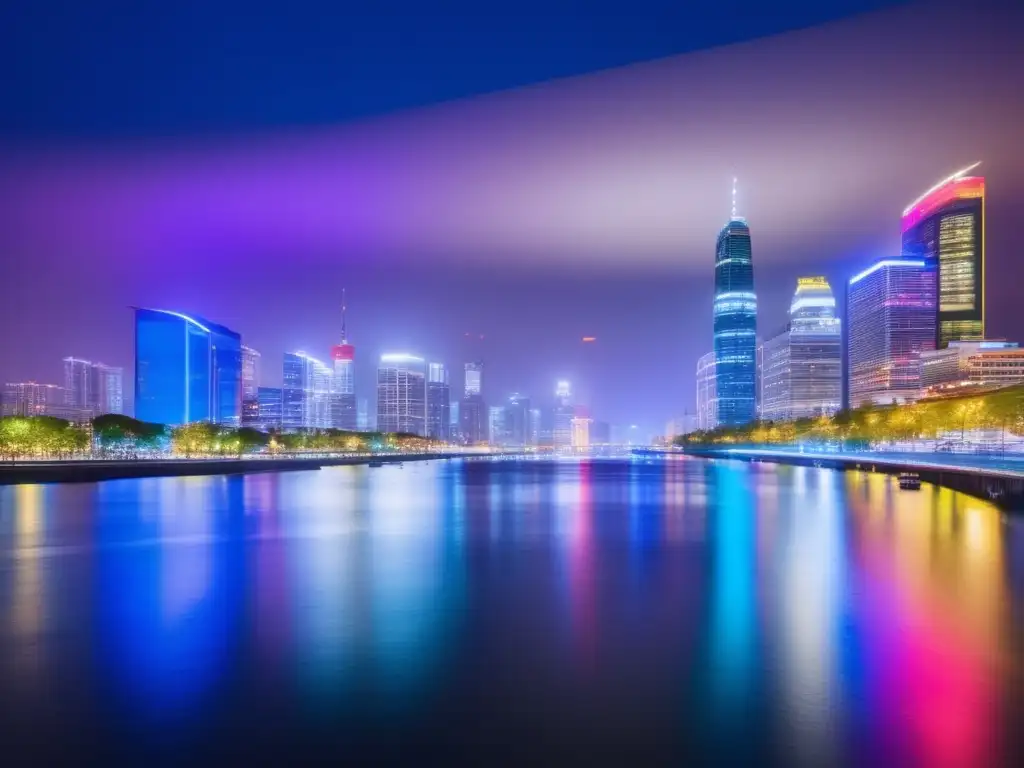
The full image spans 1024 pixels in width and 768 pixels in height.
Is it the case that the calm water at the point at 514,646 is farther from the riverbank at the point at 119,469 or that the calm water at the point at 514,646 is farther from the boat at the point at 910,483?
the riverbank at the point at 119,469

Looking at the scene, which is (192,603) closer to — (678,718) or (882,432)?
(678,718)

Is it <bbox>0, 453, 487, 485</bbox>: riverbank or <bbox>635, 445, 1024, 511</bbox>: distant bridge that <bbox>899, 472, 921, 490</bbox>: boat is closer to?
<bbox>635, 445, 1024, 511</bbox>: distant bridge

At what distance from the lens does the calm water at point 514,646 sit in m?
8.98

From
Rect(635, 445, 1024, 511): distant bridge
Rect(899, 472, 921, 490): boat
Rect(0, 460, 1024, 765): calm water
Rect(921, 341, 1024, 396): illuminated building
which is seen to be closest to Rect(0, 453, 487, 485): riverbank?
Rect(0, 460, 1024, 765): calm water

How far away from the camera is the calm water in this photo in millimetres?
8977

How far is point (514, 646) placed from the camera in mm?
13156

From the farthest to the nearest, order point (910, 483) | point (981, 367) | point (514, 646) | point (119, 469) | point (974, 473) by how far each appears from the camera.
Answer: point (981, 367) → point (119, 469) → point (910, 483) → point (974, 473) → point (514, 646)

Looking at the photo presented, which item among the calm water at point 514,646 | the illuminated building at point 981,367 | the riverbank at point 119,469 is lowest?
the riverbank at point 119,469

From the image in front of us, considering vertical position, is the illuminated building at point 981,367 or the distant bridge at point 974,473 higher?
the illuminated building at point 981,367

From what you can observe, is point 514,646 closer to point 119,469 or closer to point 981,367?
point 119,469

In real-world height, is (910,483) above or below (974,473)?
below

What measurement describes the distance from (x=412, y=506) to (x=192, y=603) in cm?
2647

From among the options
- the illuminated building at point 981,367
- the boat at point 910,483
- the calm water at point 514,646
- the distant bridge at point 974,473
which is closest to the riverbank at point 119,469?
the calm water at point 514,646

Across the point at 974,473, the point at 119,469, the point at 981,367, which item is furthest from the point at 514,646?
the point at 981,367
